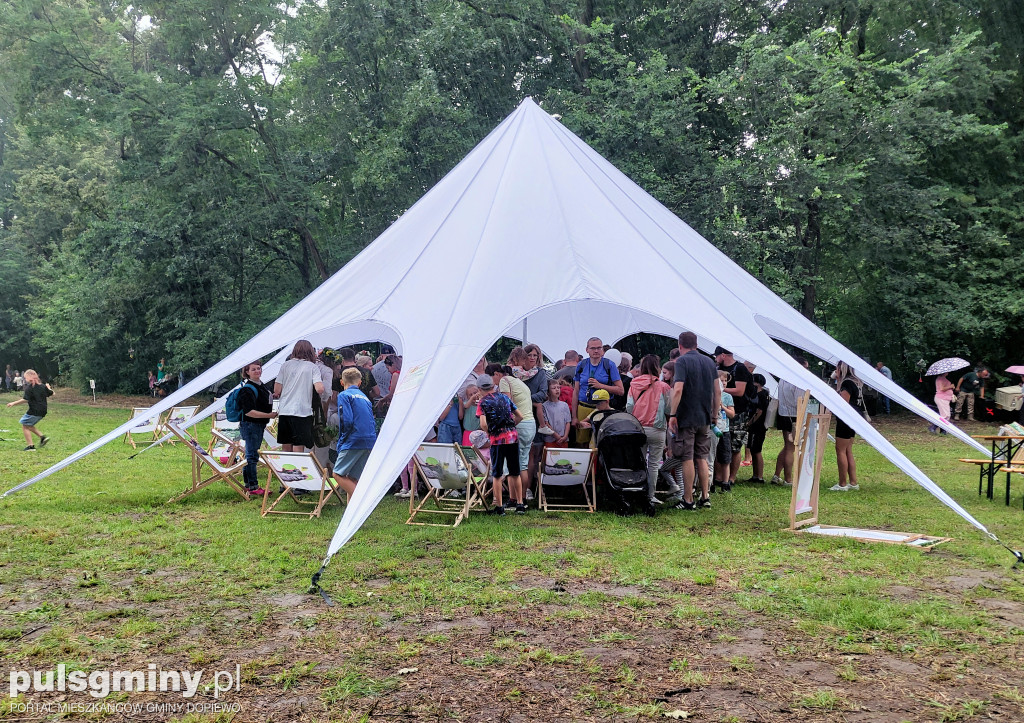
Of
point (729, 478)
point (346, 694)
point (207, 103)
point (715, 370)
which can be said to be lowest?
point (346, 694)

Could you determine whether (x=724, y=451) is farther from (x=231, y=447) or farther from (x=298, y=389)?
(x=231, y=447)

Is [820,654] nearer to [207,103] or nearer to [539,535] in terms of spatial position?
[539,535]

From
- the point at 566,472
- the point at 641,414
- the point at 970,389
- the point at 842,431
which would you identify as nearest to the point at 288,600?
the point at 566,472

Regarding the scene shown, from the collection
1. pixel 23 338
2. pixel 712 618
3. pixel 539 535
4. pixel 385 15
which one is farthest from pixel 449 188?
pixel 23 338

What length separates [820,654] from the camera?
13.4 feet

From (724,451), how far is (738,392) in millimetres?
665

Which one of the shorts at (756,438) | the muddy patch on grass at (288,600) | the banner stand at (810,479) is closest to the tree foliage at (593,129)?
the shorts at (756,438)

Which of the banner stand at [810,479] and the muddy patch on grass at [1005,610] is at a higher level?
the banner stand at [810,479]

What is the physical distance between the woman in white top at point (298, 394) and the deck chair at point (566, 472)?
240 centimetres

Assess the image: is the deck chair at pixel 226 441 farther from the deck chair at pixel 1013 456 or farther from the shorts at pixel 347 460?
the deck chair at pixel 1013 456

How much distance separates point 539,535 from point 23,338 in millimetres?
37039

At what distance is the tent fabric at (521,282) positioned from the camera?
6410 millimetres

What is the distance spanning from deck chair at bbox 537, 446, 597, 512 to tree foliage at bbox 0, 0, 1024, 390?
34.5 ft

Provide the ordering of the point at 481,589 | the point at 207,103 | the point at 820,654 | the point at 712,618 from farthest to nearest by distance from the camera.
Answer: the point at 207,103
the point at 481,589
the point at 712,618
the point at 820,654
